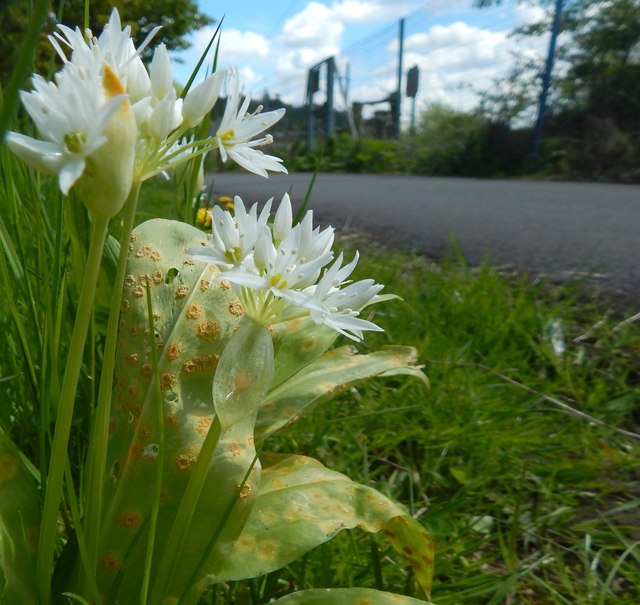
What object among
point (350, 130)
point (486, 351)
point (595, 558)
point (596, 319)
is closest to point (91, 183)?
point (595, 558)

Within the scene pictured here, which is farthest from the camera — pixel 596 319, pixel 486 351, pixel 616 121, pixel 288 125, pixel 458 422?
pixel 288 125

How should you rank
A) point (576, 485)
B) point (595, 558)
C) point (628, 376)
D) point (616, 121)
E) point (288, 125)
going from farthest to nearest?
1. point (288, 125)
2. point (616, 121)
3. point (628, 376)
4. point (576, 485)
5. point (595, 558)

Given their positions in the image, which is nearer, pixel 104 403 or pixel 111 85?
pixel 111 85

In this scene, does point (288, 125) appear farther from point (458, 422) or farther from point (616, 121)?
point (458, 422)

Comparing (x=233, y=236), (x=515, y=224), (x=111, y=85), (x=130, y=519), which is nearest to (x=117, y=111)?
(x=111, y=85)

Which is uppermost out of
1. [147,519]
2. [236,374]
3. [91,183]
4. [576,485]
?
[91,183]

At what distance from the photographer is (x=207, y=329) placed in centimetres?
70

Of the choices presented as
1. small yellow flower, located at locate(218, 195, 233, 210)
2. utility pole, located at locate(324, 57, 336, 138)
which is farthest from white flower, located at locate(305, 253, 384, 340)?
utility pole, located at locate(324, 57, 336, 138)

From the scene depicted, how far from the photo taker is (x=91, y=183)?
45 cm

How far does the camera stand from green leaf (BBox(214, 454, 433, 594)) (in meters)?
0.67

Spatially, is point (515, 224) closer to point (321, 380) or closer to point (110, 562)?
point (321, 380)

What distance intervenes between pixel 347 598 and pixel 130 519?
21cm

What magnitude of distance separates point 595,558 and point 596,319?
3.09ft

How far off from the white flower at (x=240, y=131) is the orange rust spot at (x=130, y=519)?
340mm
